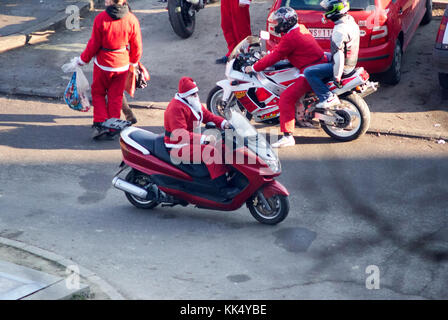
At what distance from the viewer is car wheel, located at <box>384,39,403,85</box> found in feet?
35.3

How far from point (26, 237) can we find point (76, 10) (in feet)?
28.0

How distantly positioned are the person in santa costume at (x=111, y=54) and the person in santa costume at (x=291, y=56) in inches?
67.5

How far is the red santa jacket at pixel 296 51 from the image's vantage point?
8982 millimetres

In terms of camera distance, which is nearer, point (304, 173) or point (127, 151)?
point (127, 151)

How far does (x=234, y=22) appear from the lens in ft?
38.9

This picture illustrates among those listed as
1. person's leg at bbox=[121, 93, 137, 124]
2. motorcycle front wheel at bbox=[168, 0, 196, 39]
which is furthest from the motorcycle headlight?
motorcycle front wheel at bbox=[168, 0, 196, 39]

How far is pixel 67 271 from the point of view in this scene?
242 inches

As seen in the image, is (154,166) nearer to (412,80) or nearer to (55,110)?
(55,110)

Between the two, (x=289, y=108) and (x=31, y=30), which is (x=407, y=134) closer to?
(x=289, y=108)

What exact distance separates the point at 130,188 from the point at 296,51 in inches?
121

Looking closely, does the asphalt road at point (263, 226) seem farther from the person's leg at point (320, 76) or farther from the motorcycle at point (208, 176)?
the person's leg at point (320, 76)

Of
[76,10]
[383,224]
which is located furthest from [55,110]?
[383,224]

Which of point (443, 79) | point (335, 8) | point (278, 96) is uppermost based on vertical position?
point (335, 8)

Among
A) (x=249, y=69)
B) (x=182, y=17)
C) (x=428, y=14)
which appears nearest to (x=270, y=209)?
(x=249, y=69)
